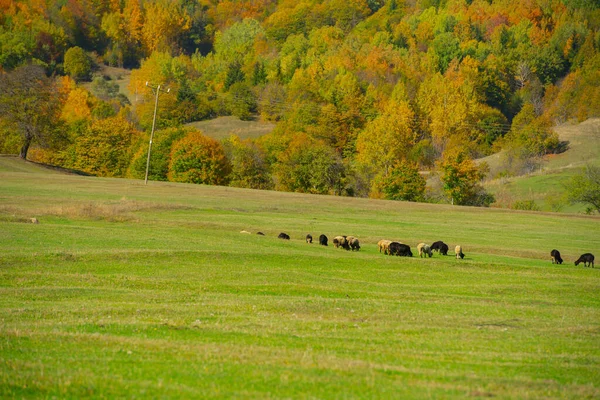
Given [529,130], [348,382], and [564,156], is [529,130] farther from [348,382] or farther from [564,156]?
[348,382]

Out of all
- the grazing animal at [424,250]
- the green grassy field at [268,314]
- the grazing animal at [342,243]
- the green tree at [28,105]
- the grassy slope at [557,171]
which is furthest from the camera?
the grassy slope at [557,171]

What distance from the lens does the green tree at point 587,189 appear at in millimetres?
103812

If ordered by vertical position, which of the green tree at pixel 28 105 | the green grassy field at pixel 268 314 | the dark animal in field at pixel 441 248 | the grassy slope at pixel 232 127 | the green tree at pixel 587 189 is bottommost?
the green grassy field at pixel 268 314

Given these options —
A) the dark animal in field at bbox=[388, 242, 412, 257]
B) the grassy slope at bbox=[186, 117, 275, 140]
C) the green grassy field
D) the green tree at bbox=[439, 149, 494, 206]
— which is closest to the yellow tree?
the green tree at bbox=[439, 149, 494, 206]

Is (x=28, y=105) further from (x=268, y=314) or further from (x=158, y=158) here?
(x=268, y=314)

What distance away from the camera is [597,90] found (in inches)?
7298

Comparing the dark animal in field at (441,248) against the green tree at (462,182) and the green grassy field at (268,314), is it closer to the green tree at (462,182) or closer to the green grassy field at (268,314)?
the green grassy field at (268,314)

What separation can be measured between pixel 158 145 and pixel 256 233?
85.1 metres

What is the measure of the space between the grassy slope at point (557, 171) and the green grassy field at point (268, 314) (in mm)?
67758

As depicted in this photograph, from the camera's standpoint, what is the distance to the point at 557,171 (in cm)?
13762

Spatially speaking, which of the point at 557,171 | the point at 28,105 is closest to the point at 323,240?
the point at 28,105

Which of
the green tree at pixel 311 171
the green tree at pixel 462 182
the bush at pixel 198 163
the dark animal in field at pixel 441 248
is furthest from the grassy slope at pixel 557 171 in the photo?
the dark animal in field at pixel 441 248

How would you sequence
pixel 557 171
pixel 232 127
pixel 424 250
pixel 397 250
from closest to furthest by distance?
pixel 397 250
pixel 424 250
pixel 557 171
pixel 232 127

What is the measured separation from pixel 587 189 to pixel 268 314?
89.5 m
